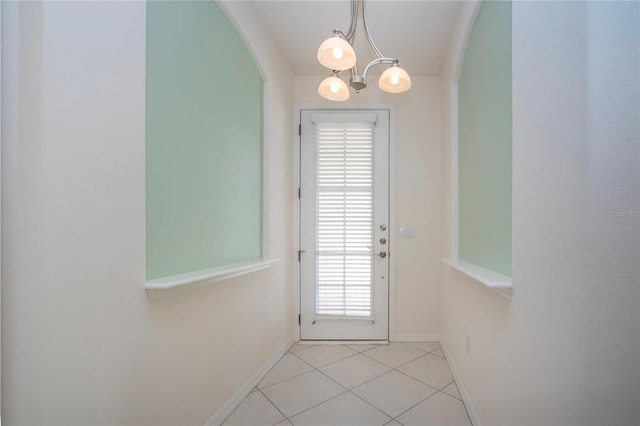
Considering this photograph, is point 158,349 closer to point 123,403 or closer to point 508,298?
point 123,403

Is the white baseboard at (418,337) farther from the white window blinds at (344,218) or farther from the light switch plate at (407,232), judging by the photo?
the light switch plate at (407,232)

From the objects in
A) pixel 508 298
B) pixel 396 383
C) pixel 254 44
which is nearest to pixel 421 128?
pixel 254 44

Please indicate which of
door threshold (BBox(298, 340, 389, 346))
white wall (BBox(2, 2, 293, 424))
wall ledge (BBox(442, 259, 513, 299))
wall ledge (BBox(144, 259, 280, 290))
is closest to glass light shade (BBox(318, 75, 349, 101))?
white wall (BBox(2, 2, 293, 424))

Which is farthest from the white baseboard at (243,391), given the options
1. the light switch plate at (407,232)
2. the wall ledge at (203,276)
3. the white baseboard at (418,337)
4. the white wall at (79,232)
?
the light switch plate at (407,232)

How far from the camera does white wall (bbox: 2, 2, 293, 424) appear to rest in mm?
771

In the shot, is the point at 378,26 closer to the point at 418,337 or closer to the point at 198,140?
the point at 198,140

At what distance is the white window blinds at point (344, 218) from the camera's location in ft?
8.70

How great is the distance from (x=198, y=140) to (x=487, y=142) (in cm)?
161

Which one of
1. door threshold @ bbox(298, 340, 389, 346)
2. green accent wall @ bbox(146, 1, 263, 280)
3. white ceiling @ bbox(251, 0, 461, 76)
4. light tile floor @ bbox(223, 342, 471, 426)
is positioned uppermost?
white ceiling @ bbox(251, 0, 461, 76)

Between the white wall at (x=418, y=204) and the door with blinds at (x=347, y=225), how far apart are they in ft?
0.48

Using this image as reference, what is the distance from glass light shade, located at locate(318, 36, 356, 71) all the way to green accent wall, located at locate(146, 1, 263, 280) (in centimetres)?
68

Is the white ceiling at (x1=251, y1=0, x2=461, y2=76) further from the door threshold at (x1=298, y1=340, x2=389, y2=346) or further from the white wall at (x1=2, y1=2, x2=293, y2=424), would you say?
the door threshold at (x1=298, y1=340, x2=389, y2=346)

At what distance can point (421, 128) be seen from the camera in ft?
8.80

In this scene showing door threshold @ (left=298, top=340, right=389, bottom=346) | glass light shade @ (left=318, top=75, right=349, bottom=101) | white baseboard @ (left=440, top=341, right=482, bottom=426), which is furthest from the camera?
door threshold @ (left=298, top=340, right=389, bottom=346)
